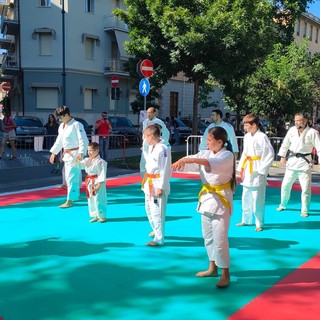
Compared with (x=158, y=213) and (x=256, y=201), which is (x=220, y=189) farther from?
(x=256, y=201)

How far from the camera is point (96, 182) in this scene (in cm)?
680

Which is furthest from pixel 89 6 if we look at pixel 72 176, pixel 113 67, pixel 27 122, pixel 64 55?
pixel 72 176

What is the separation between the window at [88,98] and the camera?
102ft

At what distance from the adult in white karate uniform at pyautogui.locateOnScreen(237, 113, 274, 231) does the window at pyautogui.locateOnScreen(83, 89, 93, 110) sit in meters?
25.6

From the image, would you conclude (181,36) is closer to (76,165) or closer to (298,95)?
(298,95)

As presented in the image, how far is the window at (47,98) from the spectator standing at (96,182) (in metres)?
24.1

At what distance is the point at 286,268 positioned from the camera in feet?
16.2

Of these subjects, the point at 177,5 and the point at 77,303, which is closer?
the point at 77,303

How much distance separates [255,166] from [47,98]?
84.1 feet

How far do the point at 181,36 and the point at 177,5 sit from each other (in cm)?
180

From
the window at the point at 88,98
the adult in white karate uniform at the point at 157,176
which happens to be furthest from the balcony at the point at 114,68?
the adult in white karate uniform at the point at 157,176

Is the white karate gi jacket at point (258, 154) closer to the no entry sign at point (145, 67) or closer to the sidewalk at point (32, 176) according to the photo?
the sidewalk at point (32, 176)

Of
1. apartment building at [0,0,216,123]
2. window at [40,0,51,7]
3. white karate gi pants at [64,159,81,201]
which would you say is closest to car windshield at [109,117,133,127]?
apartment building at [0,0,216,123]

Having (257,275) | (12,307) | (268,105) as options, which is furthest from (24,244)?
(268,105)
